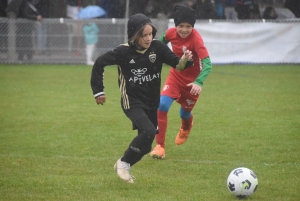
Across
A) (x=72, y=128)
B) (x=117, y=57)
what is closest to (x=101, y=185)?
(x=117, y=57)

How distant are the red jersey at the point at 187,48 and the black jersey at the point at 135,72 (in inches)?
40.9

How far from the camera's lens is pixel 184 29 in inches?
283

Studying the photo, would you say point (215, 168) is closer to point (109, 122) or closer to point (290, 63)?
point (109, 122)

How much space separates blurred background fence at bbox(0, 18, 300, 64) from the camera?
18.0 meters

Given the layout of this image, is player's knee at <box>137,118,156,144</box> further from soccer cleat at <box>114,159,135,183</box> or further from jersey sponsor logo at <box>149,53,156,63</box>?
jersey sponsor logo at <box>149,53,156,63</box>

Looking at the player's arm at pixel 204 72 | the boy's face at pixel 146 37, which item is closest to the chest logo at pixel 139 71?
the boy's face at pixel 146 37

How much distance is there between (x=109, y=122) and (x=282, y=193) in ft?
15.5

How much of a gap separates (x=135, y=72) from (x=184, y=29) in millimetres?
1422

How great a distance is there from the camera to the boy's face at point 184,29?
7176 millimetres

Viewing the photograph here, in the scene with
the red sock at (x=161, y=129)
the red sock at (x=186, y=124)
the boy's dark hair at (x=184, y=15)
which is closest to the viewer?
the boy's dark hair at (x=184, y=15)

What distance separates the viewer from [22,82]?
1491 centimetres

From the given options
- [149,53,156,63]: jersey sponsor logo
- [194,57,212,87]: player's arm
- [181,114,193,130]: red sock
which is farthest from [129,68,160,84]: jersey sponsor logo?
[181,114,193,130]: red sock

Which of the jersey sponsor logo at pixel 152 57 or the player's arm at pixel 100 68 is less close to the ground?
the jersey sponsor logo at pixel 152 57

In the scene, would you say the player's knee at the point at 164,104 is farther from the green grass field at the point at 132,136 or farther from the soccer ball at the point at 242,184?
the soccer ball at the point at 242,184
